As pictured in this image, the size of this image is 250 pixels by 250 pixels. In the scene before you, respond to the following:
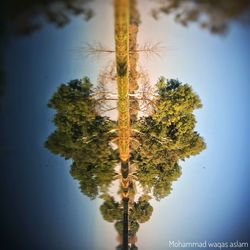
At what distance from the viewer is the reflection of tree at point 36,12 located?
2.29 metres

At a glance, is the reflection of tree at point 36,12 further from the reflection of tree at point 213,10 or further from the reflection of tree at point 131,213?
the reflection of tree at point 131,213

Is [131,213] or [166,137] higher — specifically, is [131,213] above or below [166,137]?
below

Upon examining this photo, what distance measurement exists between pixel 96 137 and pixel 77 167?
564mm

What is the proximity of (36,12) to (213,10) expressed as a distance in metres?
1.34

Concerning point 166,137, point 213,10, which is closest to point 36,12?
point 213,10

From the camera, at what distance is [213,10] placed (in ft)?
7.30

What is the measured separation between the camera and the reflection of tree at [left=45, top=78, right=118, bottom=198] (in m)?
3.97

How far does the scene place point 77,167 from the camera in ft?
14.6

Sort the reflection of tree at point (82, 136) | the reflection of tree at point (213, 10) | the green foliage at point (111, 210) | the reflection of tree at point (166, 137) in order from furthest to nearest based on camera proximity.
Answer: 1. the green foliage at point (111, 210)
2. the reflection of tree at point (166, 137)
3. the reflection of tree at point (82, 136)
4. the reflection of tree at point (213, 10)

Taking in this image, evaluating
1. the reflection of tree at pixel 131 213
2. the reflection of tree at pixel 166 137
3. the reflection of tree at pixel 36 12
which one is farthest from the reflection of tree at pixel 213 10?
the reflection of tree at pixel 131 213

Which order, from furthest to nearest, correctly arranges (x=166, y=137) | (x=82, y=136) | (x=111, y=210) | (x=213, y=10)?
(x=111, y=210) → (x=166, y=137) → (x=82, y=136) → (x=213, y=10)

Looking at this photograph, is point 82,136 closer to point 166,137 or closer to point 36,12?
point 166,137

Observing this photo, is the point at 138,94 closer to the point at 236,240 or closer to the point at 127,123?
the point at 127,123

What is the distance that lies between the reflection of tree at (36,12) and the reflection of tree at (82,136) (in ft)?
4.02
